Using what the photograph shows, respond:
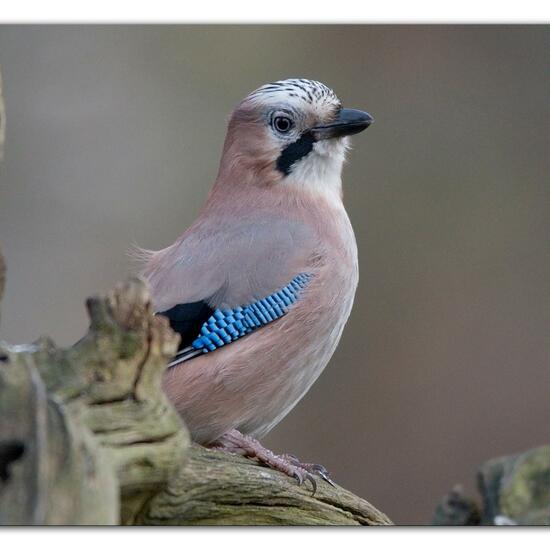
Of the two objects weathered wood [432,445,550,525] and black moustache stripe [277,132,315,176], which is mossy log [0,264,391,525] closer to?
weathered wood [432,445,550,525]

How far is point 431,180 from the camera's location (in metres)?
4.02

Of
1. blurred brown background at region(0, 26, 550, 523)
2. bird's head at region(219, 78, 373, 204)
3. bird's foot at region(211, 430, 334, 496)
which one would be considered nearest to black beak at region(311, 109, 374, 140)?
bird's head at region(219, 78, 373, 204)

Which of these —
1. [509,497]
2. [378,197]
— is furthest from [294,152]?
[509,497]

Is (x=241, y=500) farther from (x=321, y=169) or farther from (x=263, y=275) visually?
(x=321, y=169)

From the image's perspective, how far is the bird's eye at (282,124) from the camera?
3357 mm

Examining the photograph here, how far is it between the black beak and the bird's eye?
3.1 inches

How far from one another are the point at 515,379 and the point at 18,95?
2044 millimetres

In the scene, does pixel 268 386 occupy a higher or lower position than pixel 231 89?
lower

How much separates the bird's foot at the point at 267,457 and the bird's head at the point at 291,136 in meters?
0.88

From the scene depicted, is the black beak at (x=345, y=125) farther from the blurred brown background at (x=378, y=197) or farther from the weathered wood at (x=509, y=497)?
the weathered wood at (x=509, y=497)

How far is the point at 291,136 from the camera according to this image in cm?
338

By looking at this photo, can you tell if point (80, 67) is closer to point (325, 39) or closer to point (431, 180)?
point (325, 39)

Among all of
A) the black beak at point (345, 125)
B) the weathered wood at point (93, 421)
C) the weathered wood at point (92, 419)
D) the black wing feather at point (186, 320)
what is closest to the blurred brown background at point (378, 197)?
the black beak at point (345, 125)
